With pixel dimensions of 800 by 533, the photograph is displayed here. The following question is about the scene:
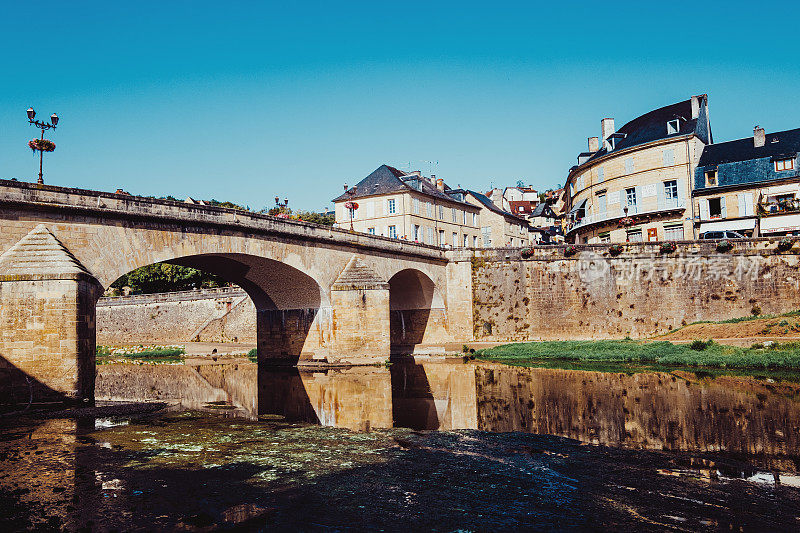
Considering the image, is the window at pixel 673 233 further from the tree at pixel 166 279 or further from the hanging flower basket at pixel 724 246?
the tree at pixel 166 279

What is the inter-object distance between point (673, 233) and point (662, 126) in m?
7.71

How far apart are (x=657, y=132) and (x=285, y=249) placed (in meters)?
29.6

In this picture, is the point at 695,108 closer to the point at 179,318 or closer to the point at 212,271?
the point at 212,271

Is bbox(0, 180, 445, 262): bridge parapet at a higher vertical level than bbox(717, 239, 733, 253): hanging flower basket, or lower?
higher

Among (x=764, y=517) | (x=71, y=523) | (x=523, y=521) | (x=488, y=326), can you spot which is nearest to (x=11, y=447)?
(x=71, y=523)

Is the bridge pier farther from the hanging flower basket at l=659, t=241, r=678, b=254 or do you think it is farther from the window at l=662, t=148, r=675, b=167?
the window at l=662, t=148, r=675, b=167

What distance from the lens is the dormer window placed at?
130 ft

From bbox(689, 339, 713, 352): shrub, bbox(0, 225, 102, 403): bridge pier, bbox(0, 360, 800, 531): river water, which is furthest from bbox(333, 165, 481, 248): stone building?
bbox(0, 225, 102, 403): bridge pier

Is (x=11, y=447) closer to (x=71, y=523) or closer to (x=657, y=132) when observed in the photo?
(x=71, y=523)

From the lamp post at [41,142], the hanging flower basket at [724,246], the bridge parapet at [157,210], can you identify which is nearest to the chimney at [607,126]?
the hanging flower basket at [724,246]

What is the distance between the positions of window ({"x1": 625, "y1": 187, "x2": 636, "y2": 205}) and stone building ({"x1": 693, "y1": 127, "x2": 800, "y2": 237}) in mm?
3779

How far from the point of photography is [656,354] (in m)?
23.0

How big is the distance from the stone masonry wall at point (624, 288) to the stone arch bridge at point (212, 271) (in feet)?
7.58

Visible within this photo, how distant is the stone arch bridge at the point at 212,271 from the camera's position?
44.4ft
